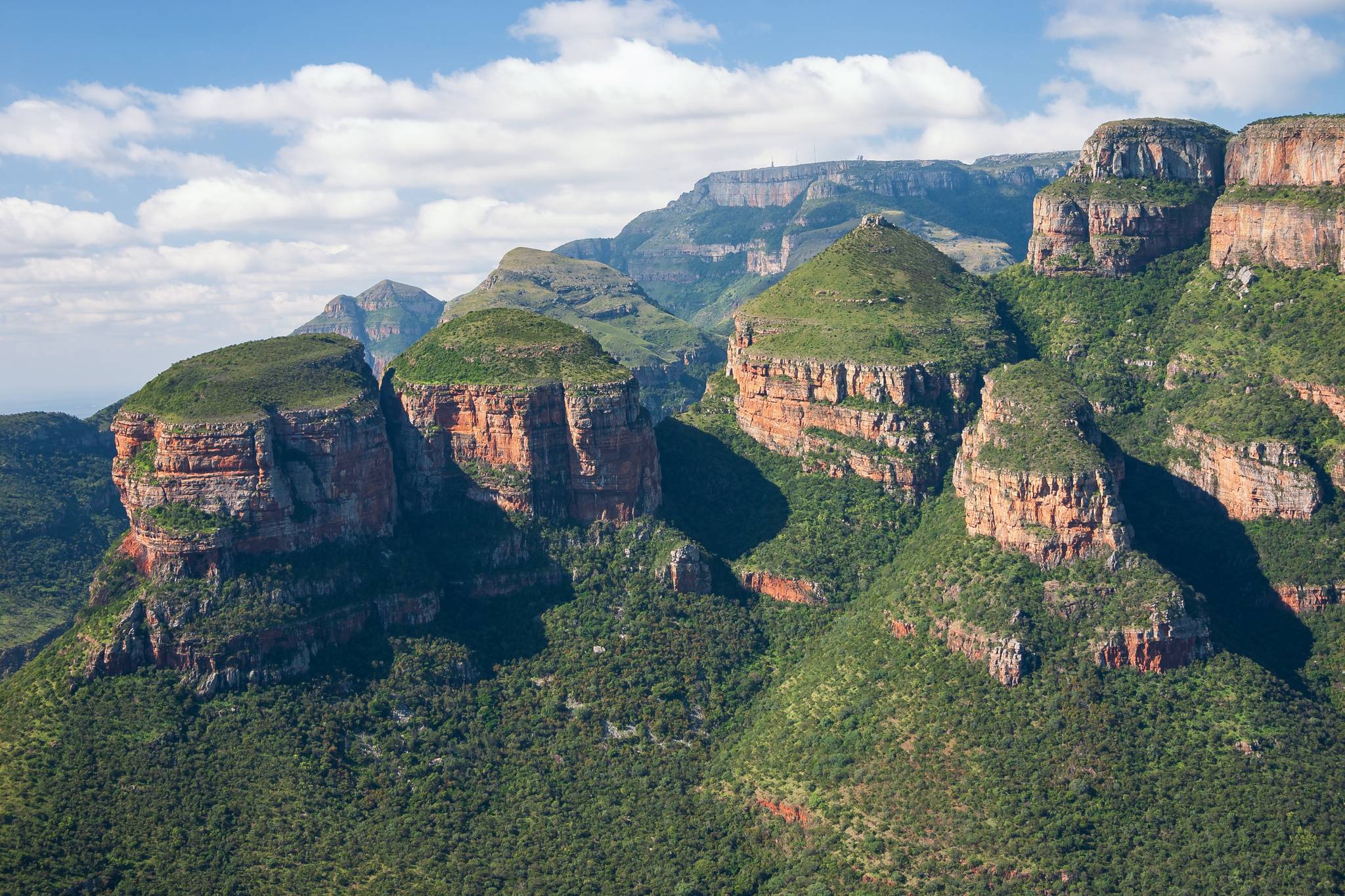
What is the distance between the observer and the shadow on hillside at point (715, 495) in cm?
10781

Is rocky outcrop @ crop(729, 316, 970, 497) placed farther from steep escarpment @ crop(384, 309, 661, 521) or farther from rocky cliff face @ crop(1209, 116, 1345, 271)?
rocky cliff face @ crop(1209, 116, 1345, 271)

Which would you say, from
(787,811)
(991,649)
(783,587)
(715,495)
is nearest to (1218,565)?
(991,649)

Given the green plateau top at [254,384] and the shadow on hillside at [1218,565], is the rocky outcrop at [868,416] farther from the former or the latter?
the green plateau top at [254,384]

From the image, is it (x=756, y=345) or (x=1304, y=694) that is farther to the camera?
(x=756, y=345)

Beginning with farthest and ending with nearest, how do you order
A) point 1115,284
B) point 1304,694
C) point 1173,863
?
point 1115,284 < point 1304,694 < point 1173,863

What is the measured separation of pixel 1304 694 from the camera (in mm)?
81062

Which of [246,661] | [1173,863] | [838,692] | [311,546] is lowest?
[1173,863]

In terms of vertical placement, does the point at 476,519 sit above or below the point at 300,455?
below

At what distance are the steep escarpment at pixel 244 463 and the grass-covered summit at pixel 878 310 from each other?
3892cm

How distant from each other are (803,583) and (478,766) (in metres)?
28.7

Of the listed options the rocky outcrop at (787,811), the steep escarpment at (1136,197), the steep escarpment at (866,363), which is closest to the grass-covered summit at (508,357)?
the steep escarpment at (866,363)

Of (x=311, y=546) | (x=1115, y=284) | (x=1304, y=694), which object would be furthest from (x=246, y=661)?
(x=1115, y=284)

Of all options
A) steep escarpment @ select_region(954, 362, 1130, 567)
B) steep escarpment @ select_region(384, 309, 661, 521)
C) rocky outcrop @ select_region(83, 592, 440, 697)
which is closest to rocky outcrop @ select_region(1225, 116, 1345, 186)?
steep escarpment @ select_region(954, 362, 1130, 567)

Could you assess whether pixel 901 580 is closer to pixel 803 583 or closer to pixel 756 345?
pixel 803 583
